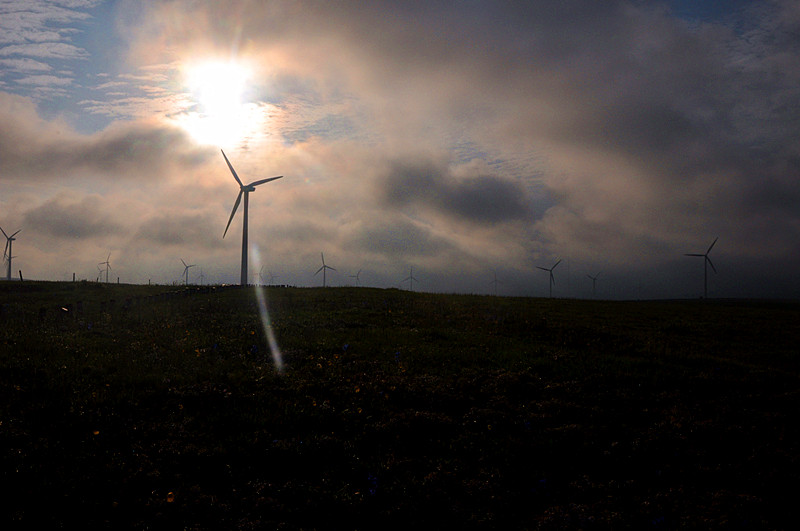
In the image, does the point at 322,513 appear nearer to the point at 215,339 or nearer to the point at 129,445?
the point at 129,445

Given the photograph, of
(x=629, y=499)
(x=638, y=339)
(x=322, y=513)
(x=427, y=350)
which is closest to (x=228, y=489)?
(x=322, y=513)

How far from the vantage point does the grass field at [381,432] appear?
38.2ft

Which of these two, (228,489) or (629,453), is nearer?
(228,489)

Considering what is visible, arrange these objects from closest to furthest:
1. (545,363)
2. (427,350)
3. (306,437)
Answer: (306,437), (545,363), (427,350)

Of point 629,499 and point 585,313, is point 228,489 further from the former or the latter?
point 585,313

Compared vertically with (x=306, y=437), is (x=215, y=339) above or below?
above

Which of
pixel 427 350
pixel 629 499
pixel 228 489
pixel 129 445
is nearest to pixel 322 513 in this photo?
pixel 228 489

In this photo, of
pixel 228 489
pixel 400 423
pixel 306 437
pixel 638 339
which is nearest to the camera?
pixel 228 489

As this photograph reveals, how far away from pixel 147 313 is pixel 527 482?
27114mm

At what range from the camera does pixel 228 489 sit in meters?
12.5

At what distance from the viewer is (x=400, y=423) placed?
1616 cm

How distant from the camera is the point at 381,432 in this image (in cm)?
1562

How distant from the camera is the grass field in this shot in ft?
38.2

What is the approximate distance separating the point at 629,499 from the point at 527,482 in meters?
2.38
